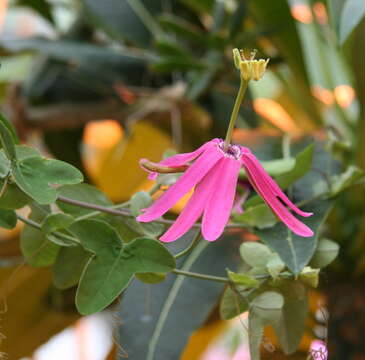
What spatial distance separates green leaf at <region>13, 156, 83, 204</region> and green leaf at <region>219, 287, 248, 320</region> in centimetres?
6

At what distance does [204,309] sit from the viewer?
1.06ft

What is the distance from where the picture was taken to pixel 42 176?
0.66 ft

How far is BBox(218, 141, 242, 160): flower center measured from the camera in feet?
0.66

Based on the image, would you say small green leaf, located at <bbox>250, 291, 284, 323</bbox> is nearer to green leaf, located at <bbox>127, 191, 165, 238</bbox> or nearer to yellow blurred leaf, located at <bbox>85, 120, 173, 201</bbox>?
green leaf, located at <bbox>127, 191, 165, 238</bbox>

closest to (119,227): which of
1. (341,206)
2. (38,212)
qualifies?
(38,212)

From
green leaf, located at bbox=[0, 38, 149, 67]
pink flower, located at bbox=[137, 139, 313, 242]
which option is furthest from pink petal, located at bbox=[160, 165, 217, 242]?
green leaf, located at bbox=[0, 38, 149, 67]

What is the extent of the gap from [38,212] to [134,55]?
0.99 ft

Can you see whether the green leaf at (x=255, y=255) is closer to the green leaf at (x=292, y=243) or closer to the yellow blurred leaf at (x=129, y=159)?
the green leaf at (x=292, y=243)

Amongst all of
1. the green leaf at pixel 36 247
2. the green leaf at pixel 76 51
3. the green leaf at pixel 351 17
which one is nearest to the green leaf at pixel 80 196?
the green leaf at pixel 36 247

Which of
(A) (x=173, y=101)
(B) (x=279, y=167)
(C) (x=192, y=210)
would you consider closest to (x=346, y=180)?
(B) (x=279, y=167)

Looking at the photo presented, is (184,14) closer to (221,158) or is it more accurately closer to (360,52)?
(360,52)

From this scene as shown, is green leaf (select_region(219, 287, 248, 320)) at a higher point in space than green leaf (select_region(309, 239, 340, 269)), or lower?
higher

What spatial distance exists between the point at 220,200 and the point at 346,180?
0.13 metres

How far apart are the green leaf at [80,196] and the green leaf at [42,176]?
3cm
